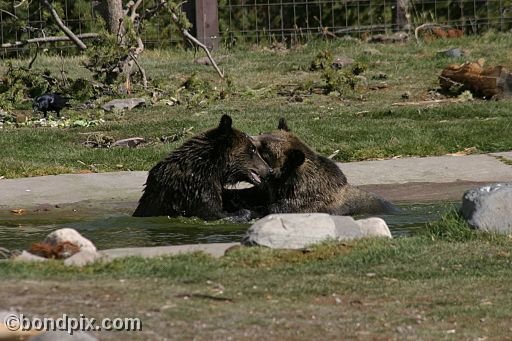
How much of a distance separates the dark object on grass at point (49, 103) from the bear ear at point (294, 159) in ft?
28.1

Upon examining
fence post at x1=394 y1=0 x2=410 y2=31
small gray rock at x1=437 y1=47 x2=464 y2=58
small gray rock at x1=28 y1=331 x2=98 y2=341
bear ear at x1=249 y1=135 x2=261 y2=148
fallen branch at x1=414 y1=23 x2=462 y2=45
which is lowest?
small gray rock at x1=28 y1=331 x2=98 y2=341

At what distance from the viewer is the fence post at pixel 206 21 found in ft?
86.6

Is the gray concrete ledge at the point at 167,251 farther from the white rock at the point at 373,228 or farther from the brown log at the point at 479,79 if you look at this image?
the brown log at the point at 479,79

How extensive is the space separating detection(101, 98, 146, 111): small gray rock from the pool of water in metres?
7.47

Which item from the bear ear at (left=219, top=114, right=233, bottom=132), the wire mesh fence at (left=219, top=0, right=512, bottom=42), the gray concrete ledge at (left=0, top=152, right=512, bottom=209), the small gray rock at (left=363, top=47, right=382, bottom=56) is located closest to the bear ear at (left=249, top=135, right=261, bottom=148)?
the bear ear at (left=219, top=114, right=233, bottom=132)

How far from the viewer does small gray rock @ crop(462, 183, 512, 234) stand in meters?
9.11

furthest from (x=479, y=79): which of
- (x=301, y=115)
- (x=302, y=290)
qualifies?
(x=302, y=290)

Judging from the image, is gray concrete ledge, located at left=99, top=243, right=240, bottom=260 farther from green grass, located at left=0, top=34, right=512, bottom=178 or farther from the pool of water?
green grass, located at left=0, top=34, right=512, bottom=178

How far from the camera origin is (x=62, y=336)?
5883mm

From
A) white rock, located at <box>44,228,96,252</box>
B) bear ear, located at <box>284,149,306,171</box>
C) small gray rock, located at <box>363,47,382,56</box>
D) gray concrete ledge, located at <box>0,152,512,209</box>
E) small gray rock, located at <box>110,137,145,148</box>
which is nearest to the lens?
white rock, located at <box>44,228,96,252</box>

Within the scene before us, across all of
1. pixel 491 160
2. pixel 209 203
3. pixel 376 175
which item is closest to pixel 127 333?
→ pixel 209 203

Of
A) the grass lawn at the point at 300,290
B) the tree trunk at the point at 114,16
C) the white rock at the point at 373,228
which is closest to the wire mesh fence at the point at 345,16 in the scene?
the tree trunk at the point at 114,16

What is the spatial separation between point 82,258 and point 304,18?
2102 cm

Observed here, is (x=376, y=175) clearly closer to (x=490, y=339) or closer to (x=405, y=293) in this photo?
(x=405, y=293)
